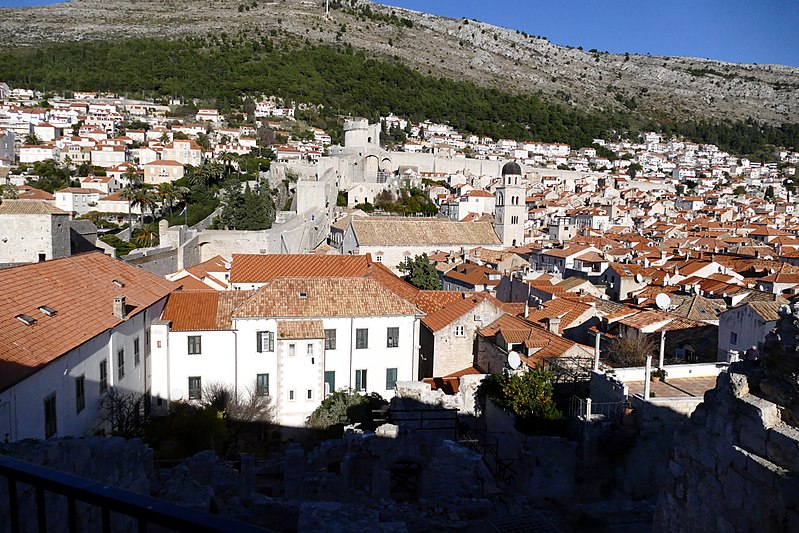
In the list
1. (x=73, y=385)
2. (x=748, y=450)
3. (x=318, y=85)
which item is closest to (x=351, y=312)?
(x=73, y=385)

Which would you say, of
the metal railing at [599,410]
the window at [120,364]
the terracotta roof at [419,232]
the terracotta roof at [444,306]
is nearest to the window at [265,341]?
the window at [120,364]

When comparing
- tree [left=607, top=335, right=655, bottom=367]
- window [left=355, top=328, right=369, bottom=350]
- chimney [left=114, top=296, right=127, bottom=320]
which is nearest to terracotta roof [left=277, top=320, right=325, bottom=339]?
window [left=355, top=328, right=369, bottom=350]

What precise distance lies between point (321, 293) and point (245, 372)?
3.93 meters

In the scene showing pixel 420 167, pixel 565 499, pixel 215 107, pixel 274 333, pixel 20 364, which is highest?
pixel 215 107

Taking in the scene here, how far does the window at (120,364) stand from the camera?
16891 millimetres

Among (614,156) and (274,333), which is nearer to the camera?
(274,333)

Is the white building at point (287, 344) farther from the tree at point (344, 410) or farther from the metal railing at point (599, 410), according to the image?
the metal railing at point (599, 410)

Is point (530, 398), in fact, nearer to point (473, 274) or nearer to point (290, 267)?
point (290, 267)

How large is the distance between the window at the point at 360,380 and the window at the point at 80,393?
30.4 ft

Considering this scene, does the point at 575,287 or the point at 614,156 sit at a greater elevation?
the point at 614,156

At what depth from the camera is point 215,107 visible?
105938mm

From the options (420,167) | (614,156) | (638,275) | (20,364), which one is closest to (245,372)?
(20,364)

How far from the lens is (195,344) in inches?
796

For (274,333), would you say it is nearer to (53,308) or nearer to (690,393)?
(53,308)
